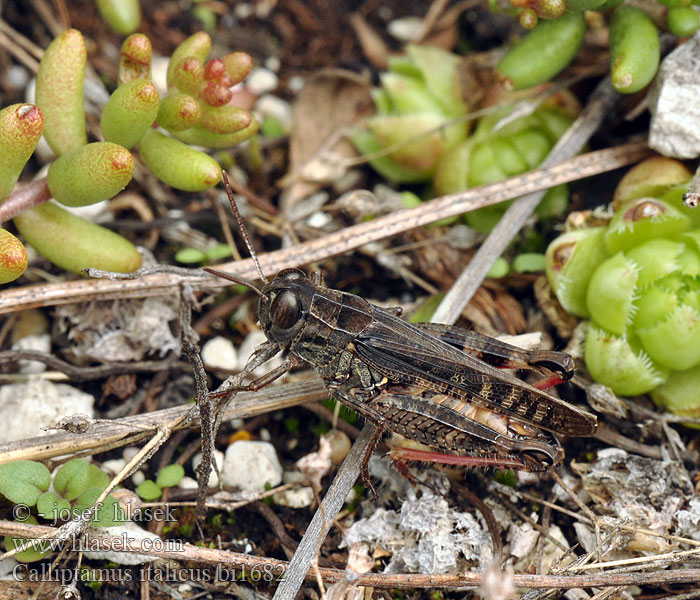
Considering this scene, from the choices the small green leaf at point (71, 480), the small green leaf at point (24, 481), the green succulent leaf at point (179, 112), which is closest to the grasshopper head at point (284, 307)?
Result: the green succulent leaf at point (179, 112)

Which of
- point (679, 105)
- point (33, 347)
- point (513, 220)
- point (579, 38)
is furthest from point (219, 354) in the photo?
point (679, 105)

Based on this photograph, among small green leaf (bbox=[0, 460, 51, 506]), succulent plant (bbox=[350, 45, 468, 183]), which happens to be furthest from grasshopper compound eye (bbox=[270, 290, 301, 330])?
succulent plant (bbox=[350, 45, 468, 183])

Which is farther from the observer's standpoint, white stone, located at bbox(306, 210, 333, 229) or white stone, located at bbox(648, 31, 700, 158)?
white stone, located at bbox(306, 210, 333, 229)

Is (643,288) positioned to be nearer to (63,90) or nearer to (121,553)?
(121,553)

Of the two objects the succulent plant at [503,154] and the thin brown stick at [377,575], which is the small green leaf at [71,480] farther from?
the succulent plant at [503,154]

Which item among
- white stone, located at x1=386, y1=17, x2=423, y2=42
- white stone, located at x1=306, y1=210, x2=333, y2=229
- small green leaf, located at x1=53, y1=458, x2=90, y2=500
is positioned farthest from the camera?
white stone, located at x1=386, y1=17, x2=423, y2=42

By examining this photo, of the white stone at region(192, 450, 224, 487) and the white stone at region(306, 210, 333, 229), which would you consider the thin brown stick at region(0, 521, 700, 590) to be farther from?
the white stone at region(306, 210, 333, 229)
